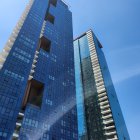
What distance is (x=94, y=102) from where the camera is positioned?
8800 cm

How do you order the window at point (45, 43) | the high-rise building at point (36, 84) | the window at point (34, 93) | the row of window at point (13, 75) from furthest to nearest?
the window at point (45, 43), the window at point (34, 93), the row of window at point (13, 75), the high-rise building at point (36, 84)

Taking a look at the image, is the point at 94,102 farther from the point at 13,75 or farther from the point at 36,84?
the point at 13,75

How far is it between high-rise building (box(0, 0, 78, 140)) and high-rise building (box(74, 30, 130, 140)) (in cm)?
1861

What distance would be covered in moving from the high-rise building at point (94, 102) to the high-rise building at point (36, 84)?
61.1 ft

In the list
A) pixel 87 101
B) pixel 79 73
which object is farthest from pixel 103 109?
pixel 79 73

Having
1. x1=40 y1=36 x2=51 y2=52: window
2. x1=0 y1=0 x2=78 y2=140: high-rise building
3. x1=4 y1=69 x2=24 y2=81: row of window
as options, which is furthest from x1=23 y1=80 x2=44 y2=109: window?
x1=40 y1=36 x2=51 y2=52: window

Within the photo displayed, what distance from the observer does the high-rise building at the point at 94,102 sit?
75688mm

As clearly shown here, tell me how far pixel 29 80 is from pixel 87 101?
39.6m

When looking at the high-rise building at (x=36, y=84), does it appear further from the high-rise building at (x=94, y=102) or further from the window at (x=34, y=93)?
the high-rise building at (x=94, y=102)

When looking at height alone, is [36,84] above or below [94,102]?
below

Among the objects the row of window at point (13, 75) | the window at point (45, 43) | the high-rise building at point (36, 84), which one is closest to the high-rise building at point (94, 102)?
the high-rise building at point (36, 84)

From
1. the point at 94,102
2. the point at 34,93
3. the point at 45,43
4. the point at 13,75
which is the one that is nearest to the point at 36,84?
the point at 34,93

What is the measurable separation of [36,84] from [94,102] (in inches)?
1450

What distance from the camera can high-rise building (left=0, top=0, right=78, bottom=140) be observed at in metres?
46.0
